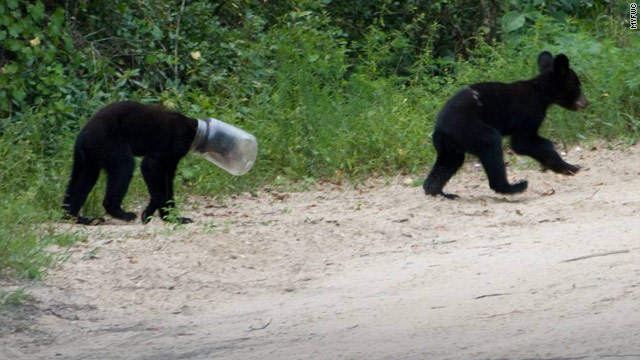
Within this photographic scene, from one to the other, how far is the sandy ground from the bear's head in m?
1.05

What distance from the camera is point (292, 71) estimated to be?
43.5 feet

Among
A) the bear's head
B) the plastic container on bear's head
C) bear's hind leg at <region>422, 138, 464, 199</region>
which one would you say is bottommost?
bear's hind leg at <region>422, 138, 464, 199</region>

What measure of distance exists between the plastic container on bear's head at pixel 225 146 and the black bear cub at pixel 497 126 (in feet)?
5.66

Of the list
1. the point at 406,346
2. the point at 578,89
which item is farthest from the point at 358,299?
the point at 578,89

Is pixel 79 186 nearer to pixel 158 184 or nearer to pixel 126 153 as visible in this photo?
pixel 126 153

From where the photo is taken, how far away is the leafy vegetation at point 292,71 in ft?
37.6

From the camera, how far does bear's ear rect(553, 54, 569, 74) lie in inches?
412

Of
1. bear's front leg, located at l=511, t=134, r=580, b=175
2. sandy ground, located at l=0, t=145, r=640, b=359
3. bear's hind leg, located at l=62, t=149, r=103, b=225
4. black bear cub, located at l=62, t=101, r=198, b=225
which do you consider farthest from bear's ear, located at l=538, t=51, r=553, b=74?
bear's hind leg, located at l=62, t=149, r=103, b=225

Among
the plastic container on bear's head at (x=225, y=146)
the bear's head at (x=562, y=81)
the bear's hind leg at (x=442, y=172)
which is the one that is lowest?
the bear's hind leg at (x=442, y=172)

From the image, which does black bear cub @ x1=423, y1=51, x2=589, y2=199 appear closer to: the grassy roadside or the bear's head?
the bear's head

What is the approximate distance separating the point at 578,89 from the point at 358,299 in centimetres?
479

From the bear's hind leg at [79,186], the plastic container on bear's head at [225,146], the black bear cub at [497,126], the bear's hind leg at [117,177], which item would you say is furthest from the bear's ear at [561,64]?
the bear's hind leg at [79,186]

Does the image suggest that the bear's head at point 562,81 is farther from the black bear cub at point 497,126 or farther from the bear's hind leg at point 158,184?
the bear's hind leg at point 158,184

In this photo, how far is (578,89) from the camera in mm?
10797
